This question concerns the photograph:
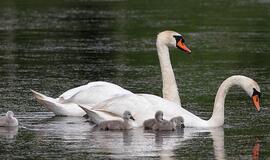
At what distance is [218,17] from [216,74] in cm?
1380

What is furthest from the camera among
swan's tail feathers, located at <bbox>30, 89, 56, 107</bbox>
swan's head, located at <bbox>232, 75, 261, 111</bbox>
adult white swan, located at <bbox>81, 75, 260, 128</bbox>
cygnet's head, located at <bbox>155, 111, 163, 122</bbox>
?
swan's tail feathers, located at <bbox>30, 89, 56, 107</bbox>

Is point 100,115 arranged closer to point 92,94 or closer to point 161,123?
point 161,123

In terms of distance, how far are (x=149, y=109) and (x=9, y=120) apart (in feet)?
6.41

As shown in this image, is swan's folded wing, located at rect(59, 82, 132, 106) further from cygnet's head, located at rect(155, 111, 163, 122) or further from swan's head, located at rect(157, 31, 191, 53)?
cygnet's head, located at rect(155, 111, 163, 122)

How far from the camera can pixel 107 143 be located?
45.6 feet

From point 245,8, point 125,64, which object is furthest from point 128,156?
point 245,8

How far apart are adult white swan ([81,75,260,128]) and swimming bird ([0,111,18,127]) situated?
1.04m

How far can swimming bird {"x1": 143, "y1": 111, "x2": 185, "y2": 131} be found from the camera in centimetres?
1495

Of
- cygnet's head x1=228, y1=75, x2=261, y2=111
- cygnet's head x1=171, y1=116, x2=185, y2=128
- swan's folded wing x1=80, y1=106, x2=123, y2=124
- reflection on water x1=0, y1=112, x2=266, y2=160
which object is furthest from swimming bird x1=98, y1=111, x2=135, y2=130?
cygnet's head x1=228, y1=75, x2=261, y2=111

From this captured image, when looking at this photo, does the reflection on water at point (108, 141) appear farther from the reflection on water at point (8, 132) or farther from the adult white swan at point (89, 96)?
the adult white swan at point (89, 96)

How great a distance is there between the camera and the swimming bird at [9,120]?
1497 centimetres

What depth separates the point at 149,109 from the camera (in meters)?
15.4

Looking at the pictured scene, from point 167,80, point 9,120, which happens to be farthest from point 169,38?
point 9,120

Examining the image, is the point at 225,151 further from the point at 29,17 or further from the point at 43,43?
the point at 29,17
